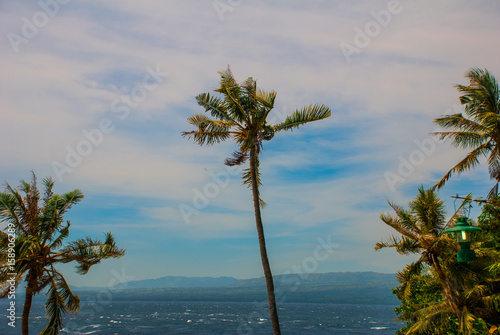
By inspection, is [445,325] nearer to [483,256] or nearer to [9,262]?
[483,256]

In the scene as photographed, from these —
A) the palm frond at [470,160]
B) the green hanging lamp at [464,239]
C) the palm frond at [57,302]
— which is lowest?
the palm frond at [57,302]

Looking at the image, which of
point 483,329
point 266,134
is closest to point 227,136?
point 266,134

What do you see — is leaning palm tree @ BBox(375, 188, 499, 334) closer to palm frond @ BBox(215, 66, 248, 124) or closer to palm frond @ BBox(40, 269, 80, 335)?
palm frond @ BBox(215, 66, 248, 124)

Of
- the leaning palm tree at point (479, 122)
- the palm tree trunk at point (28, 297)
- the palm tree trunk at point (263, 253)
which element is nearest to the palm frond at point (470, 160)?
the leaning palm tree at point (479, 122)

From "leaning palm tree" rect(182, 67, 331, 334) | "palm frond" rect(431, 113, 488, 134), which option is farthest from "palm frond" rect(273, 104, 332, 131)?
"palm frond" rect(431, 113, 488, 134)

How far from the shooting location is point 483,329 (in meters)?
15.6

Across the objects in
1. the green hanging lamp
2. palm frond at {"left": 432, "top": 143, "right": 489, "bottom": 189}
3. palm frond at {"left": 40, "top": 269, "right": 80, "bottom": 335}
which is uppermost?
palm frond at {"left": 432, "top": 143, "right": 489, "bottom": 189}

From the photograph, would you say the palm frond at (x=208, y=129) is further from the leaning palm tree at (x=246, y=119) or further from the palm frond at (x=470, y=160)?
the palm frond at (x=470, y=160)

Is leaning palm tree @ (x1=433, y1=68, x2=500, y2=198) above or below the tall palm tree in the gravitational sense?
above

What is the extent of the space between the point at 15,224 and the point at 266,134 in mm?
10748

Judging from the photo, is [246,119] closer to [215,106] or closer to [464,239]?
[215,106]

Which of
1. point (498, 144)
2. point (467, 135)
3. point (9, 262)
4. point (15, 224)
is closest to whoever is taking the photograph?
point (9, 262)

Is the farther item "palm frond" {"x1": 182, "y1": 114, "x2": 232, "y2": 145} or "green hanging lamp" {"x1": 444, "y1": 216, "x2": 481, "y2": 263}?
"palm frond" {"x1": 182, "y1": 114, "x2": 232, "y2": 145}

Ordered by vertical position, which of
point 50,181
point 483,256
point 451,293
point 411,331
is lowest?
point 411,331
